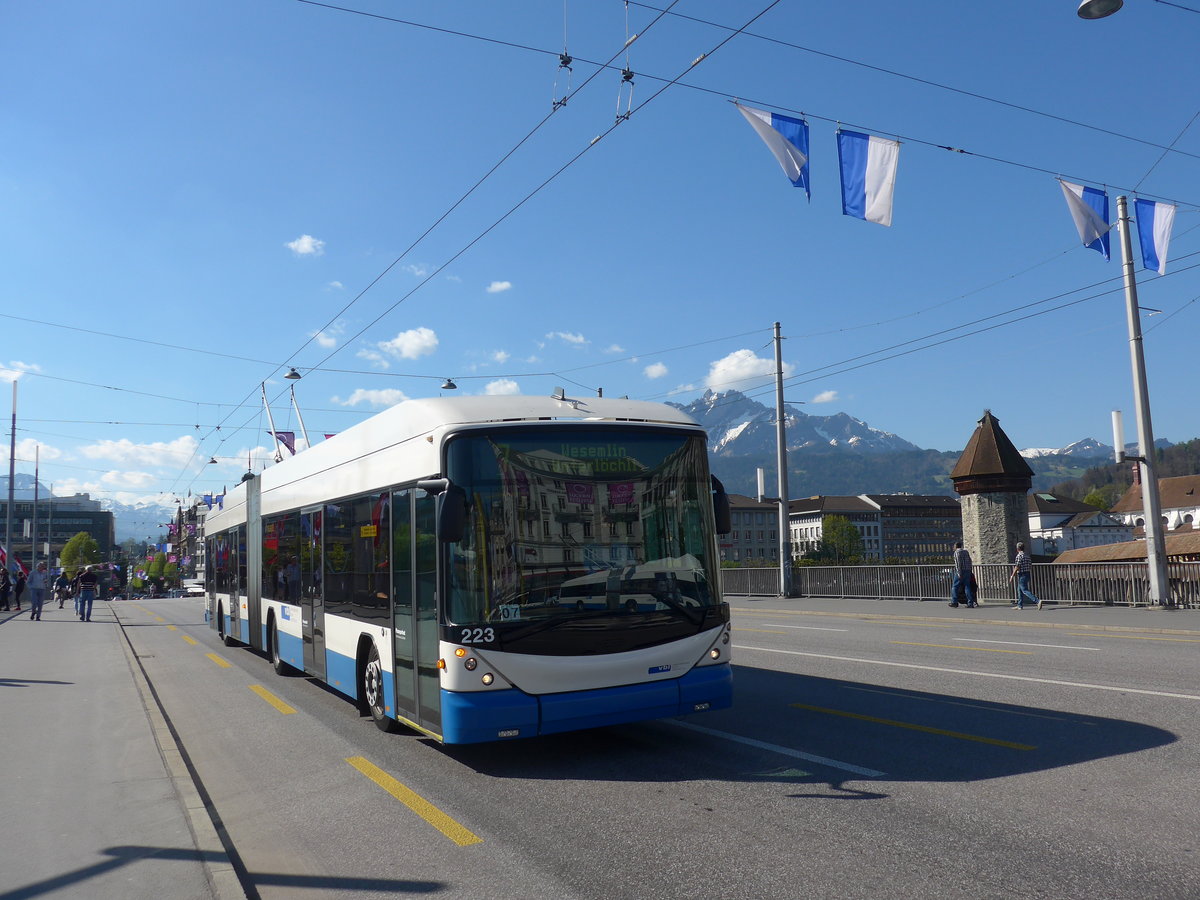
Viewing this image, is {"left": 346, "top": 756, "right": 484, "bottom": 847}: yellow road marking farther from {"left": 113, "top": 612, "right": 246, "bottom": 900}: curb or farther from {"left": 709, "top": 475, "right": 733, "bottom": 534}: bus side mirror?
{"left": 709, "top": 475, "right": 733, "bottom": 534}: bus side mirror

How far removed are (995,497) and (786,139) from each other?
72.9ft

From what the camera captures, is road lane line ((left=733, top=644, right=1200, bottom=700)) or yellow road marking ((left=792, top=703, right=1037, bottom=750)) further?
road lane line ((left=733, top=644, right=1200, bottom=700))

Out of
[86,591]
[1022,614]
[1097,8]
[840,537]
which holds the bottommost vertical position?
[1022,614]

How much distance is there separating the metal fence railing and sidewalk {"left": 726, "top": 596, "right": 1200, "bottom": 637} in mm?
589

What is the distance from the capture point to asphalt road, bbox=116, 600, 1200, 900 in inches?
193

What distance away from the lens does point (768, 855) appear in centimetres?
517

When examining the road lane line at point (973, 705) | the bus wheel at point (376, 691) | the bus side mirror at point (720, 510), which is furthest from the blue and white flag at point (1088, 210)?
the bus wheel at point (376, 691)

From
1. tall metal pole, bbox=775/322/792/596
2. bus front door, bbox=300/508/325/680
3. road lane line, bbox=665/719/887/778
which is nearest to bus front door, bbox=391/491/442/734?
road lane line, bbox=665/719/887/778

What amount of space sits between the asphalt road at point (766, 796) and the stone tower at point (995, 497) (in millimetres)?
21411

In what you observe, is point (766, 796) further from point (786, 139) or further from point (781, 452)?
point (781, 452)

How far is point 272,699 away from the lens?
1207 cm

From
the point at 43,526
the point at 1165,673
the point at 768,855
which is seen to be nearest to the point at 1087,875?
the point at 768,855

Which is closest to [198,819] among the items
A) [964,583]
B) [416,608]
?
[416,608]

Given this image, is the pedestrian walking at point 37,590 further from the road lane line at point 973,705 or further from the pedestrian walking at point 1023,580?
Answer: the road lane line at point 973,705
